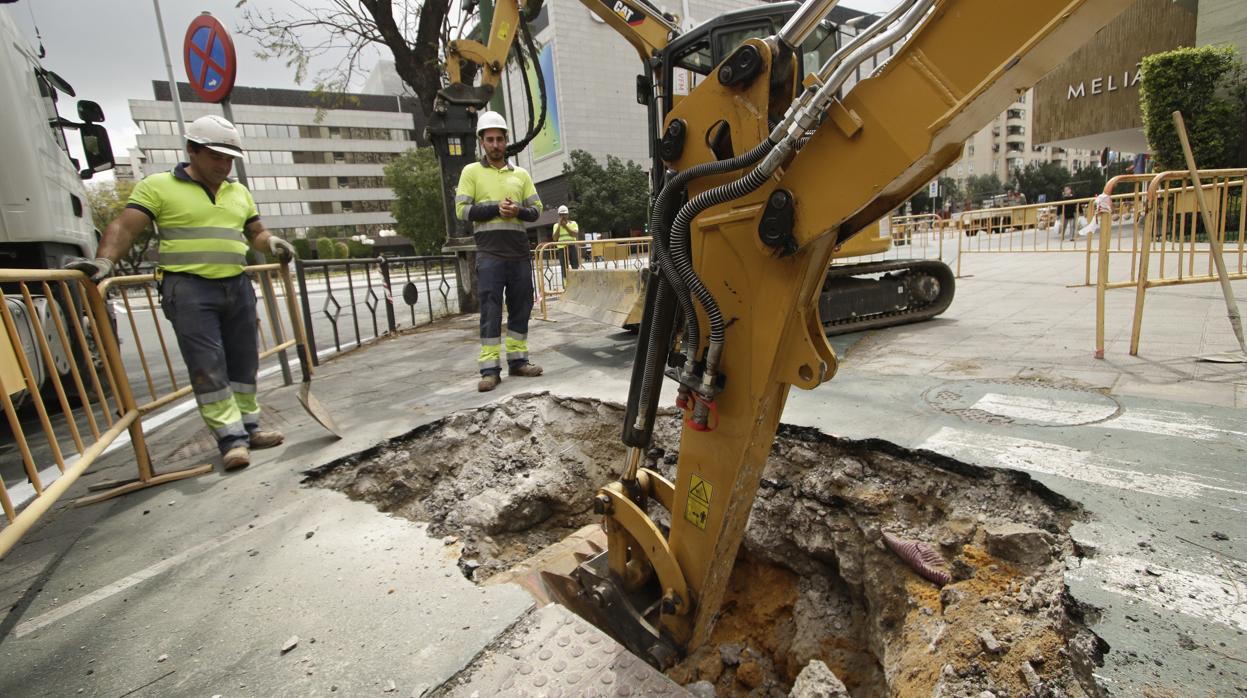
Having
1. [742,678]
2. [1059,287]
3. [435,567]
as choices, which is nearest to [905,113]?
[742,678]

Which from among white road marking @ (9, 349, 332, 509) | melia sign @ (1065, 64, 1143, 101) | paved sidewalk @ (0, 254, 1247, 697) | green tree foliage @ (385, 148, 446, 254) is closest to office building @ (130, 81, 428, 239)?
green tree foliage @ (385, 148, 446, 254)

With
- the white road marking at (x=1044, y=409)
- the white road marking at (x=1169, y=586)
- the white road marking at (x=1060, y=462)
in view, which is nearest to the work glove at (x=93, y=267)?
Result: the white road marking at (x=1060, y=462)

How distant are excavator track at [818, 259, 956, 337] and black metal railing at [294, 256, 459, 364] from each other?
18.6 feet

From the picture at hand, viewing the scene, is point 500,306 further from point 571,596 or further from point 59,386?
point 571,596

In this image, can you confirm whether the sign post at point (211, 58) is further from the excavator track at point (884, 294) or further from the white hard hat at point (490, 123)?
the excavator track at point (884, 294)

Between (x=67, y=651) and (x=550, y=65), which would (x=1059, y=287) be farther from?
(x=550, y=65)

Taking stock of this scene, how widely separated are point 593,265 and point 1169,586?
23.1 ft

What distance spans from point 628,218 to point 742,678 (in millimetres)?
37559

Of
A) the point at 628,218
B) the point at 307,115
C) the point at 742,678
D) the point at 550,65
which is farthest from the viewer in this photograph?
the point at 307,115

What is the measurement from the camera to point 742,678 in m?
2.08

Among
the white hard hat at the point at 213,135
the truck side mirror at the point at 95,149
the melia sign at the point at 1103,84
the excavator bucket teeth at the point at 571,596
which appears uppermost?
the melia sign at the point at 1103,84

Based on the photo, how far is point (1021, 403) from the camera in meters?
3.26

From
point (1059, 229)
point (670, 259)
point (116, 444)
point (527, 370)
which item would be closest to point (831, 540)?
point (670, 259)

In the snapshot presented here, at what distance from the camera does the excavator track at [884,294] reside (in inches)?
231
